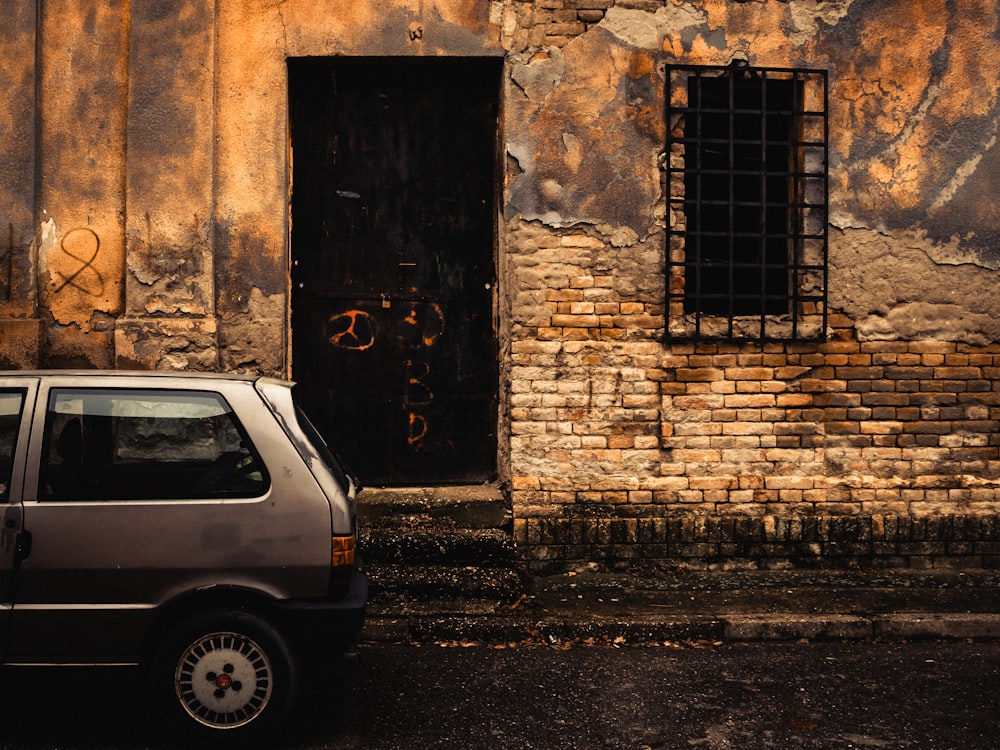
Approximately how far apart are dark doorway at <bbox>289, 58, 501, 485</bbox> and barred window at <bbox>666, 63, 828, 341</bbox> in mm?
1384

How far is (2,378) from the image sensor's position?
401cm

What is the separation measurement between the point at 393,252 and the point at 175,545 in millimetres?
3601

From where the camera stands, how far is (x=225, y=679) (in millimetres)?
3891

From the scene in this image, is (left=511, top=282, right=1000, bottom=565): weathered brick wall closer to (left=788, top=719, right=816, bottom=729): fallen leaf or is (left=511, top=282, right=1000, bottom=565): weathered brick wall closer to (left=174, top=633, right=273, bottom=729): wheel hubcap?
(left=788, top=719, right=816, bottom=729): fallen leaf

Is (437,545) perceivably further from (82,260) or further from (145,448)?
(82,260)

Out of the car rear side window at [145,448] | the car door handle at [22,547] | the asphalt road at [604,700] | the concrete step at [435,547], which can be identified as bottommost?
the asphalt road at [604,700]

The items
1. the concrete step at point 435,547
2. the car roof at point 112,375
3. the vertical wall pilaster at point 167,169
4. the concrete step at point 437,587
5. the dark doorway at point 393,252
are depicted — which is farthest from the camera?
the dark doorway at point 393,252

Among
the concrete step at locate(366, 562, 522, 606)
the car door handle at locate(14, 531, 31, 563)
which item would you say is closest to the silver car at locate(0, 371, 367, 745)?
the car door handle at locate(14, 531, 31, 563)

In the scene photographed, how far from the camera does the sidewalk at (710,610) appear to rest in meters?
5.62

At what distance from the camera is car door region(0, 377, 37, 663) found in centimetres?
379

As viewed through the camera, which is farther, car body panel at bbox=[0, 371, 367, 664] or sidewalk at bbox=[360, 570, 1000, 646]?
sidewalk at bbox=[360, 570, 1000, 646]

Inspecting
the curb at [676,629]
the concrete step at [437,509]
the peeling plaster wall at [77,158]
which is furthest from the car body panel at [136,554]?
the peeling plaster wall at [77,158]

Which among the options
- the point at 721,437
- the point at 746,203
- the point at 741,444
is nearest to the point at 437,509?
the point at 721,437

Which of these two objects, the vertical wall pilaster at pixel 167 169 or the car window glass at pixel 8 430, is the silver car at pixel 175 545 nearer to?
the car window glass at pixel 8 430
